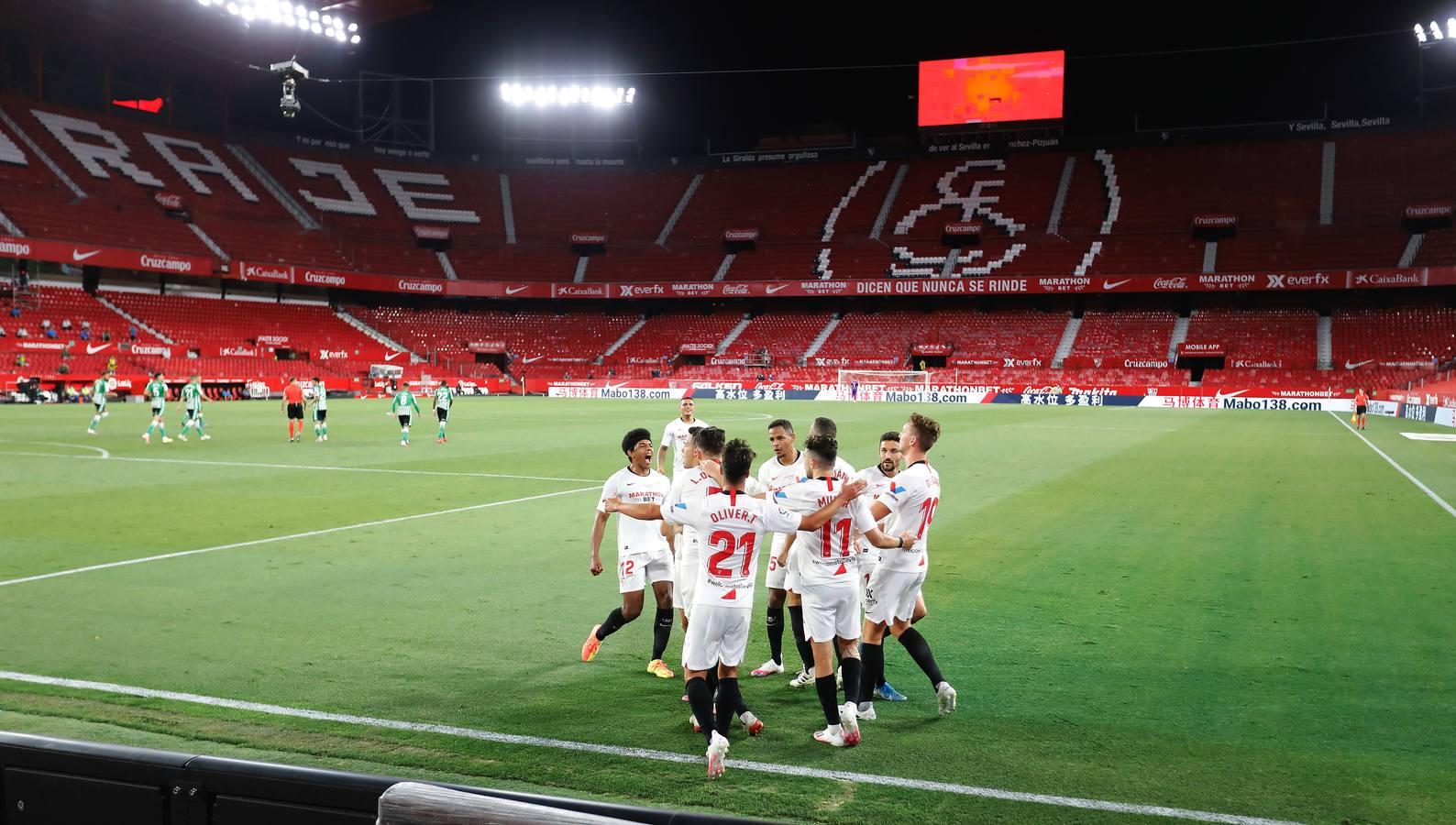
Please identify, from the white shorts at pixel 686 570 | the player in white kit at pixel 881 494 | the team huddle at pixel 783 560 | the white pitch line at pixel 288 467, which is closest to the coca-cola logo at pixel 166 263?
the white pitch line at pixel 288 467

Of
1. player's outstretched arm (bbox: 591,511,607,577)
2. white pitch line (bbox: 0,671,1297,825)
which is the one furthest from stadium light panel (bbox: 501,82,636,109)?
white pitch line (bbox: 0,671,1297,825)

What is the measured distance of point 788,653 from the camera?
331 inches

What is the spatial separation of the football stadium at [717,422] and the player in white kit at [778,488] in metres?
0.06

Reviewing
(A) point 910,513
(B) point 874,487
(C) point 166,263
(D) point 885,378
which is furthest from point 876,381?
(A) point 910,513

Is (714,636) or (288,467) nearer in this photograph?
(714,636)

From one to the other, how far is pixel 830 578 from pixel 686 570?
1.53m

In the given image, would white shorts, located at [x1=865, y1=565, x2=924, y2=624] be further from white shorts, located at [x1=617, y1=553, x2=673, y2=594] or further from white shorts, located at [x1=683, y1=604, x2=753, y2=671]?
white shorts, located at [x1=617, y1=553, x2=673, y2=594]

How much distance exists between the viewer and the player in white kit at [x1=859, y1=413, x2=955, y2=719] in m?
6.78

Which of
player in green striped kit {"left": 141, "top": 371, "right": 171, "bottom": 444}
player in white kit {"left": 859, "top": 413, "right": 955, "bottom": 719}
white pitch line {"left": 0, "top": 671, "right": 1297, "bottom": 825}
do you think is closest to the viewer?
white pitch line {"left": 0, "top": 671, "right": 1297, "bottom": 825}

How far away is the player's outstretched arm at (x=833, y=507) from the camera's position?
5.86 metres

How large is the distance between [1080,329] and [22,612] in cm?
6806

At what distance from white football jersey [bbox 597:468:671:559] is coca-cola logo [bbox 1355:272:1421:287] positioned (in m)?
67.6

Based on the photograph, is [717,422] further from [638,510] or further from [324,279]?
[324,279]

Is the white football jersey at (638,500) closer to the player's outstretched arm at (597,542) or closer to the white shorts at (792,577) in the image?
the player's outstretched arm at (597,542)
